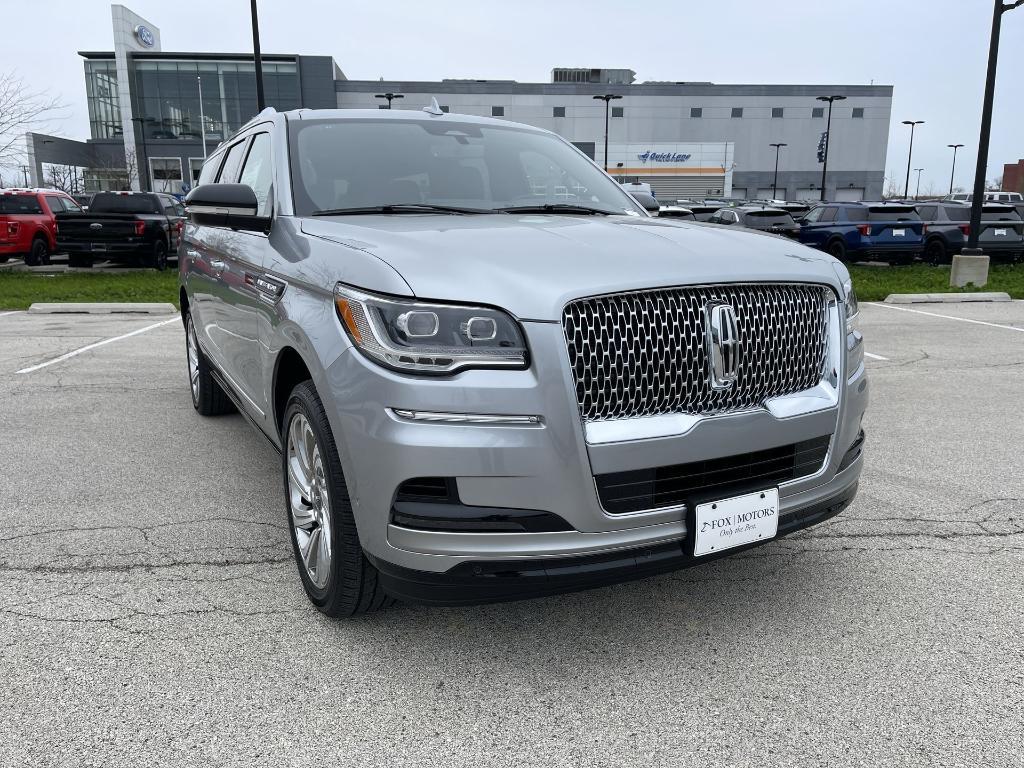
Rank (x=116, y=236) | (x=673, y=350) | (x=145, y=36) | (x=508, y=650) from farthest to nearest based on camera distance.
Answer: (x=145, y=36) < (x=116, y=236) < (x=508, y=650) < (x=673, y=350)

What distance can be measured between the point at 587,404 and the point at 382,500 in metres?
0.67

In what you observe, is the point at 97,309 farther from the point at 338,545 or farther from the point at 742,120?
the point at 742,120

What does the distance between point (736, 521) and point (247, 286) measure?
2367 millimetres

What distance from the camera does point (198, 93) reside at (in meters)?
73.2

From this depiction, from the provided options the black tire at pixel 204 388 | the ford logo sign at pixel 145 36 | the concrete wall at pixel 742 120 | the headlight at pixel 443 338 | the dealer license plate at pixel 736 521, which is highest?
the ford logo sign at pixel 145 36

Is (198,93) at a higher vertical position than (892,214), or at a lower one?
higher

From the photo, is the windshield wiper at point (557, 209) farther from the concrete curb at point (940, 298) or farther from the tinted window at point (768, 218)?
Result: the tinted window at point (768, 218)

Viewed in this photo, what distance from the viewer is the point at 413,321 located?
2.43m

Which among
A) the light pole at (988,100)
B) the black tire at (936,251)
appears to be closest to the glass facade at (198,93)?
the black tire at (936,251)

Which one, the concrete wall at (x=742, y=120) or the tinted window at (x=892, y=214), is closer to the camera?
the tinted window at (x=892, y=214)

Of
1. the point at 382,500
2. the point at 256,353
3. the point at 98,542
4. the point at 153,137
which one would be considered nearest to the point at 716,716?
the point at 382,500

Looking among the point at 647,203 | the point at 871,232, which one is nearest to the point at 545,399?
the point at 647,203

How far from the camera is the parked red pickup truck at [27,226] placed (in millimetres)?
18031

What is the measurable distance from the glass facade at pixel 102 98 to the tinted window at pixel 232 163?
8130 centimetres
